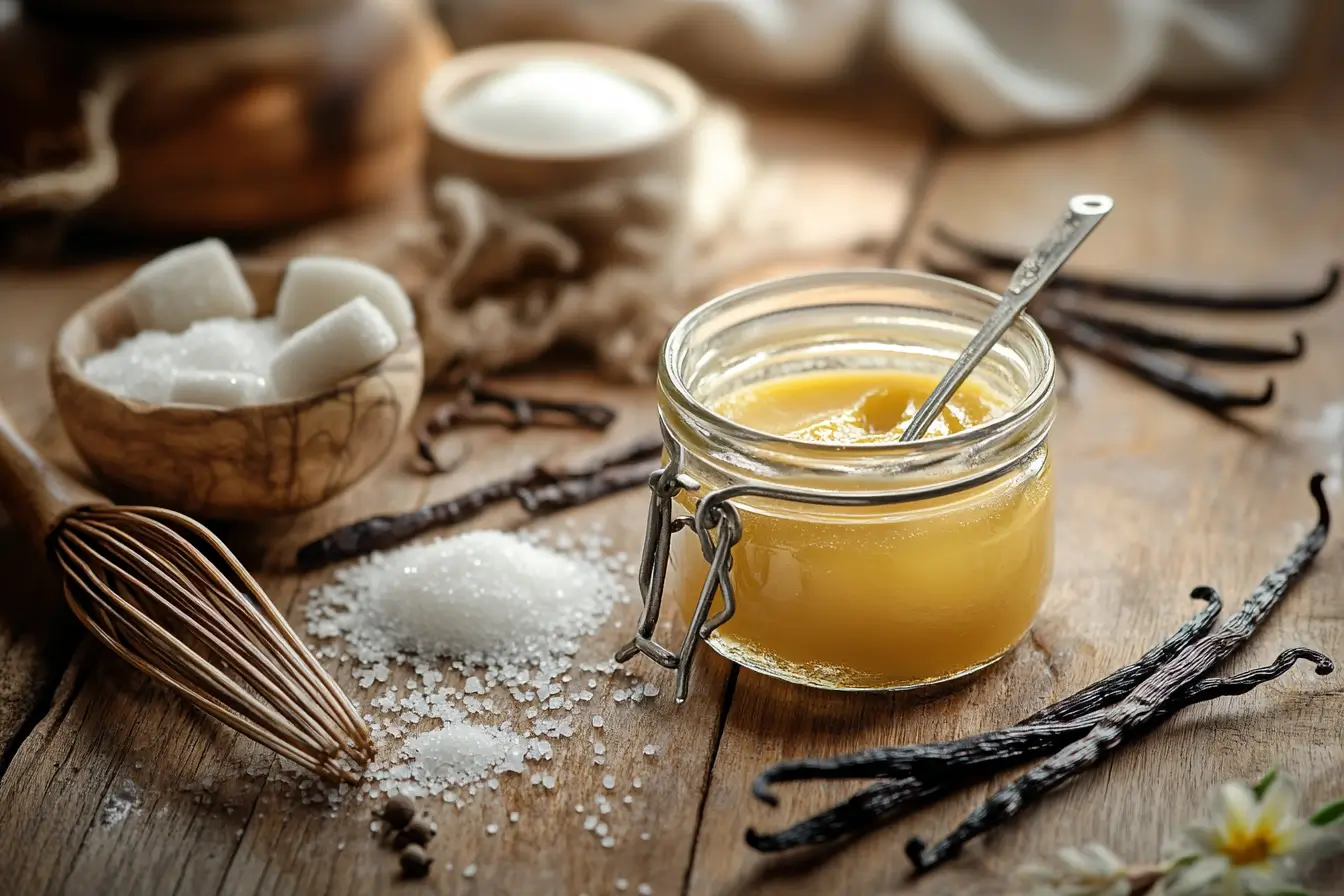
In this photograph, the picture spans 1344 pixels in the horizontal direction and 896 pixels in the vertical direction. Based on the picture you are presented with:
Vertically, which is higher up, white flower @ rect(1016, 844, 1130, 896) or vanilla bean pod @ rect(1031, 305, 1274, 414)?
white flower @ rect(1016, 844, 1130, 896)

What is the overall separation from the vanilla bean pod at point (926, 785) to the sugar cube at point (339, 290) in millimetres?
695

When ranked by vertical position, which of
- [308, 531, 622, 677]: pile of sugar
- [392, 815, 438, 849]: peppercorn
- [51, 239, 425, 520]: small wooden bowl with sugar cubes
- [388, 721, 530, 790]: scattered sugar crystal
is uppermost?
[51, 239, 425, 520]: small wooden bowl with sugar cubes

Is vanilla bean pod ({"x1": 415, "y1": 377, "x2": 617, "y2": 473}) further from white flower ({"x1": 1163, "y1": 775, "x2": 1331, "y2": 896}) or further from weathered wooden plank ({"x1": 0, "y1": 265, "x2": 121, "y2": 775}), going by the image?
white flower ({"x1": 1163, "y1": 775, "x2": 1331, "y2": 896})

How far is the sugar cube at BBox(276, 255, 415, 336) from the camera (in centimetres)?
149

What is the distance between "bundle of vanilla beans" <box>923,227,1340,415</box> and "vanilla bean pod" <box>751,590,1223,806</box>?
53 centimetres

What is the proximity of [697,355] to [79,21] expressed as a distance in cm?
119

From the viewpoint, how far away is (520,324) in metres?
1.89

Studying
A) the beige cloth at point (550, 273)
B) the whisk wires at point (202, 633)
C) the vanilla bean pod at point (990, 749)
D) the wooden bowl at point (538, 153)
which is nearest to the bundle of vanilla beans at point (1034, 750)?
the vanilla bean pod at point (990, 749)

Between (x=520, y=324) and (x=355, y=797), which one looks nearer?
(x=355, y=797)

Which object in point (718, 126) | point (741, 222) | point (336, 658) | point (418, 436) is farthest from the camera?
point (718, 126)

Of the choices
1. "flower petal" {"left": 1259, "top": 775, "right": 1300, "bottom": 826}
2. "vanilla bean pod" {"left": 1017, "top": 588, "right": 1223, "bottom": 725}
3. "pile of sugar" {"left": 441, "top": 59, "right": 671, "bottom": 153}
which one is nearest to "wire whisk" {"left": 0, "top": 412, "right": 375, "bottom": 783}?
"vanilla bean pod" {"left": 1017, "top": 588, "right": 1223, "bottom": 725}

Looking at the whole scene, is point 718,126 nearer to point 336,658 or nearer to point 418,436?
point 418,436

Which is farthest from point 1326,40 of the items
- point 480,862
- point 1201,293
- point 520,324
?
point 480,862

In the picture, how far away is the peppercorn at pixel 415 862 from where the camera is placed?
107cm
